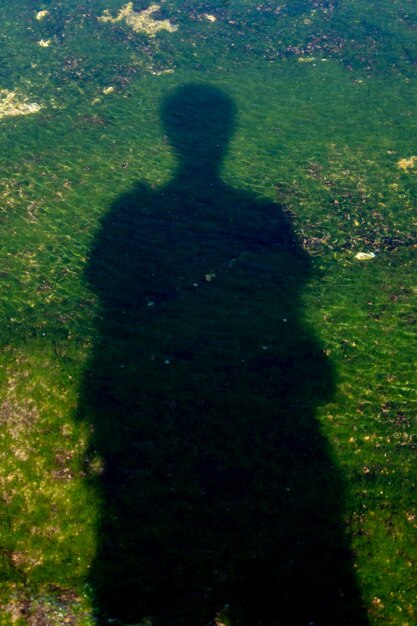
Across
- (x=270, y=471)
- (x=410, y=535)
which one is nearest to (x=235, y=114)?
(x=270, y=471)

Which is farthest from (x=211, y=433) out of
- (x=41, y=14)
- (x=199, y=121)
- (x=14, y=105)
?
(x=41, y=14)

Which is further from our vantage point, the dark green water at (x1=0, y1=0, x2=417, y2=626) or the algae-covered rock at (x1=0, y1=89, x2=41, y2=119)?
the algae-covered rock at (x1=0, y1=89, x2=41, y2=119)

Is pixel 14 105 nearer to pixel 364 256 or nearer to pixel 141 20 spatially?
pixel 141 20

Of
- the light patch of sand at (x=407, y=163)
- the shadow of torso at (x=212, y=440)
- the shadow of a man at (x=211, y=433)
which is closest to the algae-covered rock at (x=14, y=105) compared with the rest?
the shadow of a man at (x=211, y=433)

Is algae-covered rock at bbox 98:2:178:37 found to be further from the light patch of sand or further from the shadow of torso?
the shadow of torso

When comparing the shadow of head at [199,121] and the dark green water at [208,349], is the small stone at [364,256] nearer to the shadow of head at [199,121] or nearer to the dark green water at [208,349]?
the dark green water at [208,349]

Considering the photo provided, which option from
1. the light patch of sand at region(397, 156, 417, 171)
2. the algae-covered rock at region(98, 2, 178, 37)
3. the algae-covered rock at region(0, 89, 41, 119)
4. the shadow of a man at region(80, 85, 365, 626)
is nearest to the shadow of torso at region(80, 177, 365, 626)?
the shadow of a man at region(80, 85, 365, 626)
